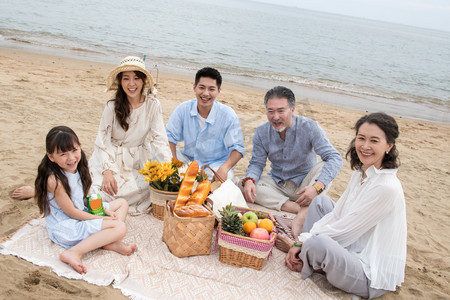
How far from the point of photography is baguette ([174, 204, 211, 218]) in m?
3.09

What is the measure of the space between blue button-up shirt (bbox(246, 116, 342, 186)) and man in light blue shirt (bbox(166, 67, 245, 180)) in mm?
275

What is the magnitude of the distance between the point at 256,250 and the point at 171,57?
1504cm

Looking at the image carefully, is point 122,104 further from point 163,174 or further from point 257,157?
point 257,157

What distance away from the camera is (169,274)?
9.96ft

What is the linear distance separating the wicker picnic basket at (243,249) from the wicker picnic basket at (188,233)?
15cm

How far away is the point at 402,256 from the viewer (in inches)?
111

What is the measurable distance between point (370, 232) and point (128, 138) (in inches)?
111

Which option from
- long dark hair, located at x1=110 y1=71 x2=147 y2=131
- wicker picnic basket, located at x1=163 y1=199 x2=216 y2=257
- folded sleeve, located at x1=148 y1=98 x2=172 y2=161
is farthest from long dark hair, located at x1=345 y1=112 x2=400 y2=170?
long dark hair, located at x1=110 y1=71 x2=147 y2=131

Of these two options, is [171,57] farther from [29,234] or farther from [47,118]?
[29,234]

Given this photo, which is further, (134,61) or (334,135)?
(334,135)

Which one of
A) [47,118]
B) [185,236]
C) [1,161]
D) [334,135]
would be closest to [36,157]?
[1,161]

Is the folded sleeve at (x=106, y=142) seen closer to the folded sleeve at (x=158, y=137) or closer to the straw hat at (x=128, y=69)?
the straw hat at (x=128, y=69)

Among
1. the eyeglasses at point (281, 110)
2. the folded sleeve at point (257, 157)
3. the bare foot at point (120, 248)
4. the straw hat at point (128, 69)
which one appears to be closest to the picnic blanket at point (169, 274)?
the bare foot at point (120, 248)

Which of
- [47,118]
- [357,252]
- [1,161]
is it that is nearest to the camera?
[357,252]
